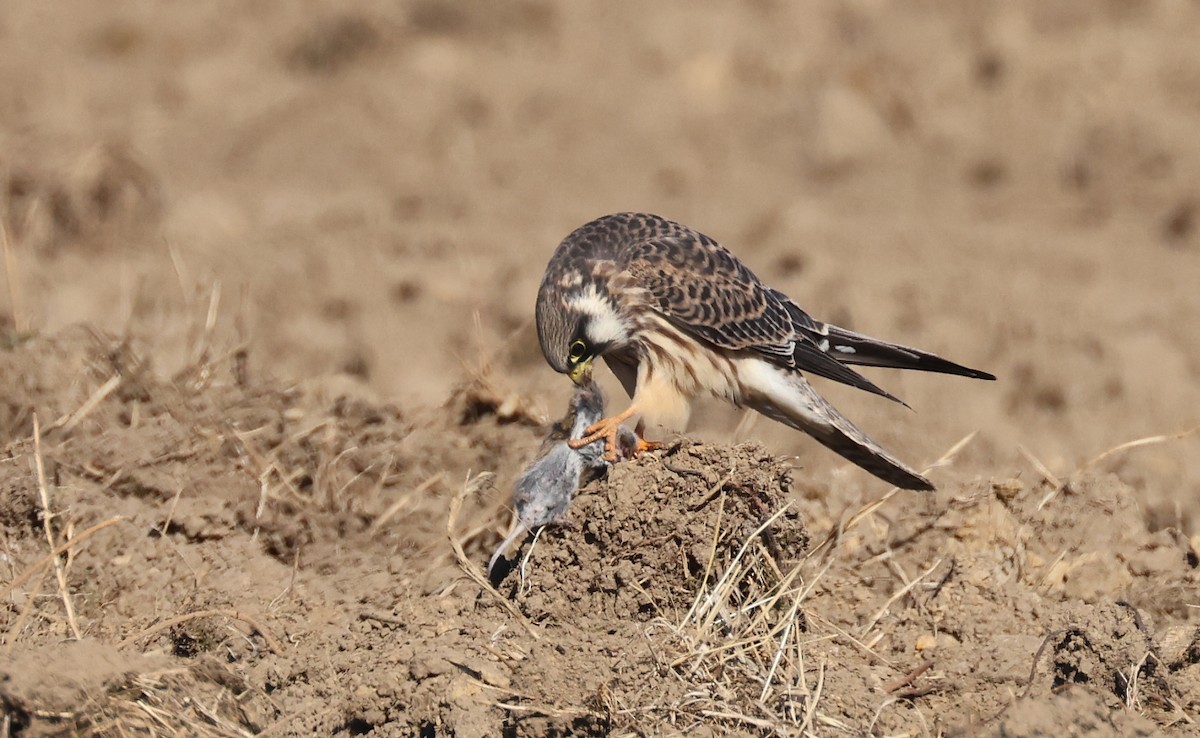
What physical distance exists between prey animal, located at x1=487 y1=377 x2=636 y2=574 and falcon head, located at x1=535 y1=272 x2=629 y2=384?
A: 0.12 metres

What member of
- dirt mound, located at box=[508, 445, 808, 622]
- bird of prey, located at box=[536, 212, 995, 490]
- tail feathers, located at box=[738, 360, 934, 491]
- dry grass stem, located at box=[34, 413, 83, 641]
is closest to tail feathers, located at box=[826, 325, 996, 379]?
bird of prey, located at box=[536, 212, 995, 490]

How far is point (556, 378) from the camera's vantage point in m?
5.96

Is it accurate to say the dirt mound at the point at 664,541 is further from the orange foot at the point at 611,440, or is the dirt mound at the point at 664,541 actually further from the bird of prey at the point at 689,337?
the bird of prey at the point at 689,337

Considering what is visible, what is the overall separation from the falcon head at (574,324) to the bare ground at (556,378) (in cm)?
47

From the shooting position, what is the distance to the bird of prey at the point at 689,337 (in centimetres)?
454

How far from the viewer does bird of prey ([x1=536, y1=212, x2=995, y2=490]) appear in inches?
179

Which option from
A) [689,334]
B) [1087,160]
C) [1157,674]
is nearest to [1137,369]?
[1087,160]

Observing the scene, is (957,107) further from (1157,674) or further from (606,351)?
(1157,674)

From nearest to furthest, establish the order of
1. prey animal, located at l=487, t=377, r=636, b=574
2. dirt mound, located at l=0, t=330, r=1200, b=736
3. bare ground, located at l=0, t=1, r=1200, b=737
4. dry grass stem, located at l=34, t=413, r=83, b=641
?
dirt mound, located at l=0, t=330, r=1200, b=736 → bare ground, located at l=0, t=1, r=1200, b=737 → dry grass stem, located at l=34, t=413, r=83, b=641 → prey animal, located at l=487, t=377, r=636, b=574

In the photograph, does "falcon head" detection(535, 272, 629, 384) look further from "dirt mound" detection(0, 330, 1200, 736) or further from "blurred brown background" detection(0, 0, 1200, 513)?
"blurred brown background" detection(0, 0, 1200, 513)

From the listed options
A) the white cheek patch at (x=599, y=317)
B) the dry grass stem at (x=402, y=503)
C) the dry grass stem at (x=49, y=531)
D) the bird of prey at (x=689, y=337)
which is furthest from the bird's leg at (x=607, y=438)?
the dry grass stem at (x=49, y=531)

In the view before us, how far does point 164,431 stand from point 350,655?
1376mm

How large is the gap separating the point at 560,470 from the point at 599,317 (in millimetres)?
722

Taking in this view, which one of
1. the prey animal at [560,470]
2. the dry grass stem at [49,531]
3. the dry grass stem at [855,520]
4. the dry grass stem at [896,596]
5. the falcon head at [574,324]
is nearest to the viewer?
the dry grass stem at [49,531]
